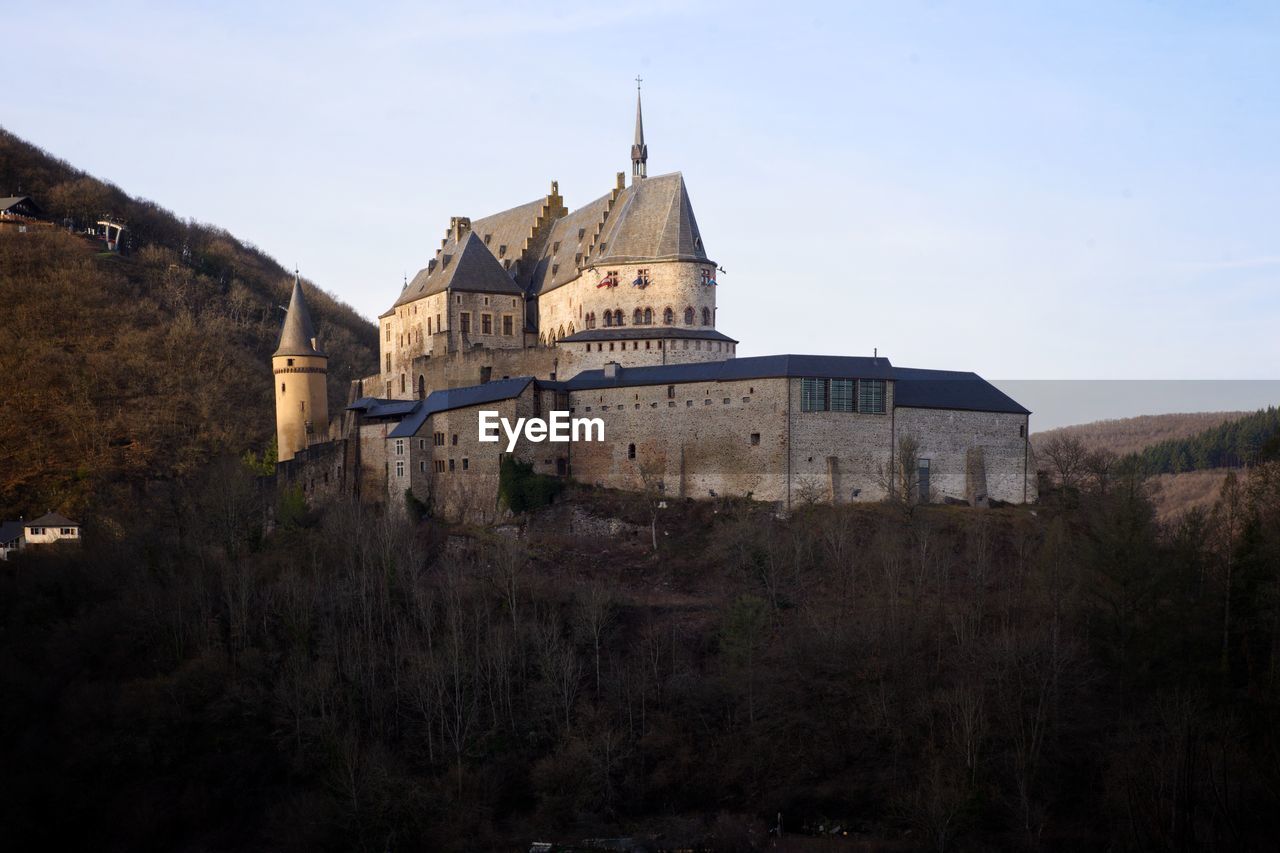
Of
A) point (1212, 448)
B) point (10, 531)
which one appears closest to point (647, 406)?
point (10, 531)

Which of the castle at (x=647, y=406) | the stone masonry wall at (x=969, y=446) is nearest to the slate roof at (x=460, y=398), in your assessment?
the castle at (x=647, y=406)

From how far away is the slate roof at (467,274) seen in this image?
68562 millimetres

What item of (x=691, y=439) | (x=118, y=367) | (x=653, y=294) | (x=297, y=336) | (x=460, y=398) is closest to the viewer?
(x=691, y=439)

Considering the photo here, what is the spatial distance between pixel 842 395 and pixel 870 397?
997mm

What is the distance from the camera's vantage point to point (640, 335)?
59.4 m

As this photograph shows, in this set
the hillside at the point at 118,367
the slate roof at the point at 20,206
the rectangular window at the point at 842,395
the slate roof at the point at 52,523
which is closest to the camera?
the rectangular window at the point at 842,395

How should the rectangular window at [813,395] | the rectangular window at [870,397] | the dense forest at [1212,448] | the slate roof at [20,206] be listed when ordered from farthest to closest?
the slate roof at [20,206] → the dense forest at [1212,448] → the rectangular window at [870,397] → the rectangular window at [813,395]

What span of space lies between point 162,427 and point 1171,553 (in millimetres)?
51286

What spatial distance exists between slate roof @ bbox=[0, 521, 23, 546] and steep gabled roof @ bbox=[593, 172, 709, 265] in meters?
27.4

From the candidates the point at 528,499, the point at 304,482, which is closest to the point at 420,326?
the point at 304,482

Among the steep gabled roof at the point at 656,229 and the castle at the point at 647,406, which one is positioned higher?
the steep gabled roof at the point at 656,229

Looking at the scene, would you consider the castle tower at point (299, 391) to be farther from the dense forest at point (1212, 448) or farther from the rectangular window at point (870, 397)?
the dense forest at point (1212, 448)

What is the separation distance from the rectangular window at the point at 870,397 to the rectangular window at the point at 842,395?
11.2 inches

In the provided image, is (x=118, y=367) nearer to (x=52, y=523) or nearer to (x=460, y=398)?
(x=52, y=523)
